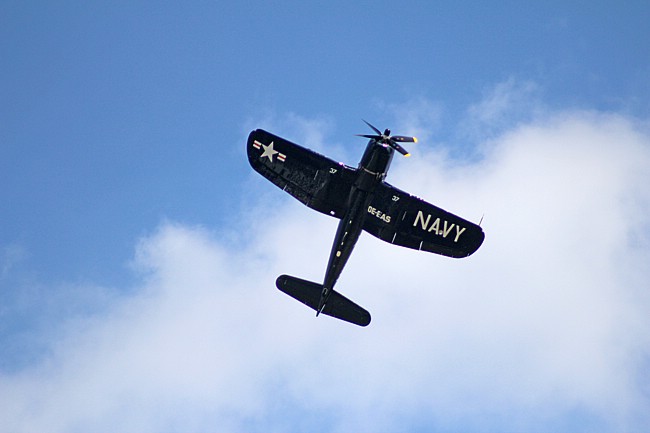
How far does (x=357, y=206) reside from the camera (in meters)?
42.2

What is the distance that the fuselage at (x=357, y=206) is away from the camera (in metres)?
40.7

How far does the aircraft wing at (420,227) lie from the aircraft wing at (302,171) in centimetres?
189

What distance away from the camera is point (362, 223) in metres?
42.8

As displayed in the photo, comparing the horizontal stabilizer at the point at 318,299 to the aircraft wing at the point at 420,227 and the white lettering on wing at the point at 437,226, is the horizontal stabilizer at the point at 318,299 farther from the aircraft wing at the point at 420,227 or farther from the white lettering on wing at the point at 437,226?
the white lettering on wing at the point at 437,226

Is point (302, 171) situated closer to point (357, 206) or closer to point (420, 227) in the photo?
point (357, 206)

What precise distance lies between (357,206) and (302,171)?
11.2ft

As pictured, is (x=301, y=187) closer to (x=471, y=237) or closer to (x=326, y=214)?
(x=326, y=214)

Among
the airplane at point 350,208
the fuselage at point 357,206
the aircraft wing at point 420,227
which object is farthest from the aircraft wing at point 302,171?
the aircraft wing at point 420,227

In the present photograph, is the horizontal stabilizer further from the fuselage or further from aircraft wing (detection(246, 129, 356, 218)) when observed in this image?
aircraft wing (detection(246, 129, 356, 218))

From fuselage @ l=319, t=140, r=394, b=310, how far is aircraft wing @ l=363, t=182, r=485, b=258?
51.3 inches

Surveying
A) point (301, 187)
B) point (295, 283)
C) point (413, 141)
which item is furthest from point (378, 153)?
point (295, 283)

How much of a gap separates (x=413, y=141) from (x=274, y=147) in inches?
274

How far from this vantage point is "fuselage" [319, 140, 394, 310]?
133 feet

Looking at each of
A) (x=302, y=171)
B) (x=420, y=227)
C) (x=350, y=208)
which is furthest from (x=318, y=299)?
(x=302, y=171)
